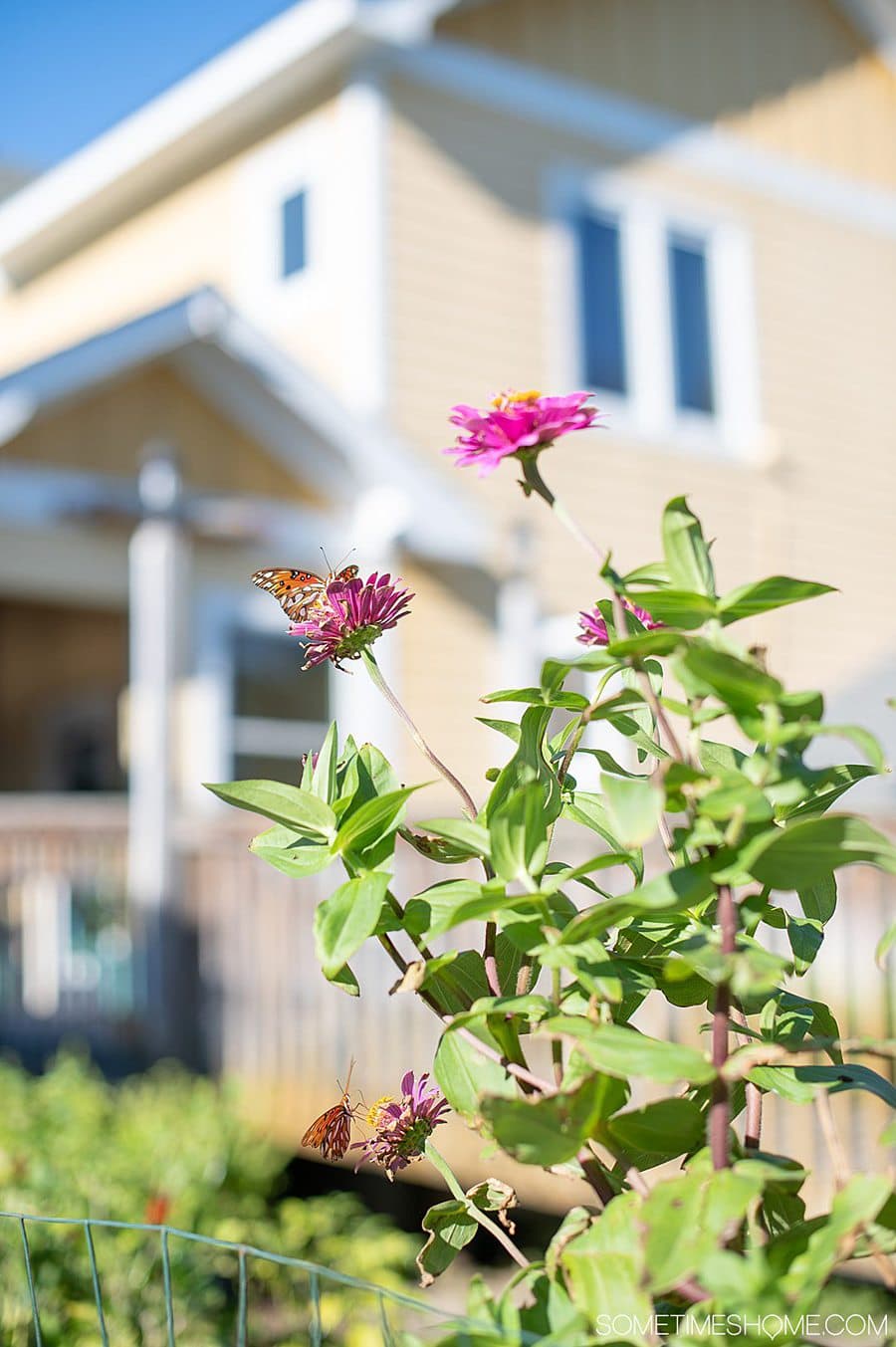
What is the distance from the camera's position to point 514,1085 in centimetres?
106

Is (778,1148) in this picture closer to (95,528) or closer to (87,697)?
(95,528)

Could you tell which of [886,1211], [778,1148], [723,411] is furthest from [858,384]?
[886,1211]

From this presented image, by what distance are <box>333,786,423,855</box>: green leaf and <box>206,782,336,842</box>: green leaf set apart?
0.05 feet

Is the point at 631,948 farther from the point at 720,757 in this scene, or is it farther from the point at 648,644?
the point at 648,644

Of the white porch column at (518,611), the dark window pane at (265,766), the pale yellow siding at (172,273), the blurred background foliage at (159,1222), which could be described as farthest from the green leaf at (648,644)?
the pale yellow siding at (172,273)


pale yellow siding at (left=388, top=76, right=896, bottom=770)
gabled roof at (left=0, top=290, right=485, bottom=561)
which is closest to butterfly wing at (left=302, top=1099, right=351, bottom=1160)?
gabled roof at (left=0, top=290, right=485, bottom=561)

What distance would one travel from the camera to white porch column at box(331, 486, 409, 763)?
816cm

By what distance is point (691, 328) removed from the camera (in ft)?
33.4

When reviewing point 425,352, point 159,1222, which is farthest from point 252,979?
point 425,352

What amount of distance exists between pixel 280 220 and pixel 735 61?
12.3 ft

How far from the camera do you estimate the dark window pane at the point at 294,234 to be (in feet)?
30.6

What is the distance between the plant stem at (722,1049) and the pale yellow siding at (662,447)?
769cm

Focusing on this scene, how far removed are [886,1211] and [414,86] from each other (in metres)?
8.91

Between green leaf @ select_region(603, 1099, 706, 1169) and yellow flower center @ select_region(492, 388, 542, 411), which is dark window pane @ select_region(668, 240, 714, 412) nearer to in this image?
yellow flower center @ select_region(492, 388, 542, 411)
